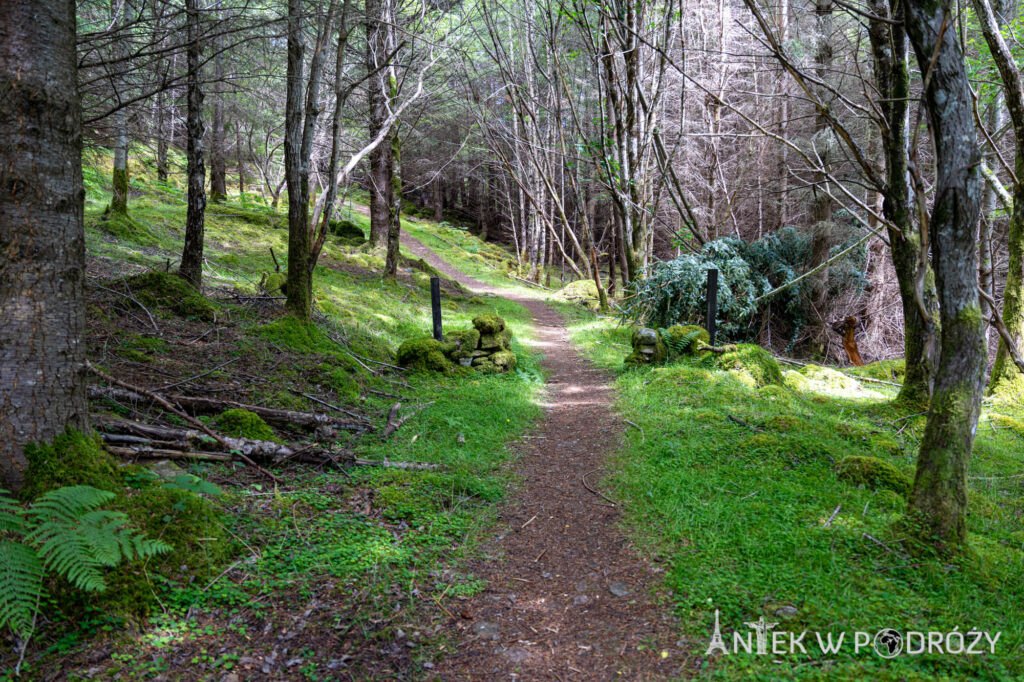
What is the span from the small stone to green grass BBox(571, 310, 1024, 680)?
0.90 feet

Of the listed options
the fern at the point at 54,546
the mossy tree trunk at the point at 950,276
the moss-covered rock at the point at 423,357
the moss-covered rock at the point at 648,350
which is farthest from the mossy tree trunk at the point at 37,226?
the moss-covered rock at the point at 648,350

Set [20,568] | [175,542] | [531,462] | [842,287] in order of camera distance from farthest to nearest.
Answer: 1. [842,287]
2. [531,462]
3. [175,542]
4. [20,568]

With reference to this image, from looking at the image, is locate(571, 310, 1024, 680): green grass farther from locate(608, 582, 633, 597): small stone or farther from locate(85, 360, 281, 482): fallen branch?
locate(85, 360, 281, 482): fallen branch

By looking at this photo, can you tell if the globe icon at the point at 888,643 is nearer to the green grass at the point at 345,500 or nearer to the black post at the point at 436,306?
the green grass at the point at 345,500

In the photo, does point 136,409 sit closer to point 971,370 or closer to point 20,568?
point 20,568

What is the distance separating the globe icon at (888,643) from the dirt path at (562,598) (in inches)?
36.6

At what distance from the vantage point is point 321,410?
18.9 ft

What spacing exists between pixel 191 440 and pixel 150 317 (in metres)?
3.30

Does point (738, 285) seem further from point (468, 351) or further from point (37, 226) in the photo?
point (37, 226)

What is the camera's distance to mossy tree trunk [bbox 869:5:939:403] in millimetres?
5266

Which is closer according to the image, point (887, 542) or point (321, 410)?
point (887, 542)

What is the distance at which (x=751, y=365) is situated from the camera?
805cm

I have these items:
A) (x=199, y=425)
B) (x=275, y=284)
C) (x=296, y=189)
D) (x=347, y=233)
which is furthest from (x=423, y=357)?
(x=347, y=233)

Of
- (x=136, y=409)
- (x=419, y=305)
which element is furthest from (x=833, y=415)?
(x=419, y=305)
